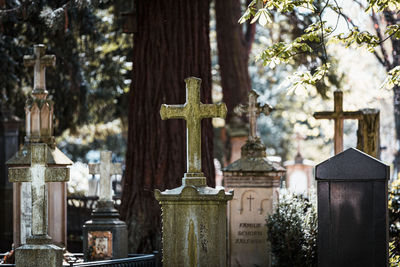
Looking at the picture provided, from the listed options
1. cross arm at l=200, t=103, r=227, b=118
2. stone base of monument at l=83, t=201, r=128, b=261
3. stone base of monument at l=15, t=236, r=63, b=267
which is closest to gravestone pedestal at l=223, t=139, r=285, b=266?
stone base of monument at l=83, t=201, r=128, b=261

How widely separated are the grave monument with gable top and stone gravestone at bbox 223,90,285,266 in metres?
2.46

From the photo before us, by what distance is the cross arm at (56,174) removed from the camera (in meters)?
8.25

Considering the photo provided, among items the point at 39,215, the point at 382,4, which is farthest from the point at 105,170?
the point at 382,4

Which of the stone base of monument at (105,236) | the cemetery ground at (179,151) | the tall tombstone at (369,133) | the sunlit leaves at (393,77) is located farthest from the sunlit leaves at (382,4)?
the stone base of monument at (105,236)

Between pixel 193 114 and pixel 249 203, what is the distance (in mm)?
3117

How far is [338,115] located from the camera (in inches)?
492

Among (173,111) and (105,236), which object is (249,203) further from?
(173,111)

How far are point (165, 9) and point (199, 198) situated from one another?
443cm

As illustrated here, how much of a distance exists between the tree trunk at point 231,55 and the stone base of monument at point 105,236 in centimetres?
898

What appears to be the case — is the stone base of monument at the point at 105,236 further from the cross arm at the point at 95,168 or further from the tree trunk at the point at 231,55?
the tree trunk at the point at 231,55

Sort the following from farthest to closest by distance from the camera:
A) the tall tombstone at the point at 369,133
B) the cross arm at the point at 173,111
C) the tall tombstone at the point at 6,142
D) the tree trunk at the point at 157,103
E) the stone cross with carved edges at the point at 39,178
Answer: the tall tombstone at the point at 6,142, the tall tombstone at the point at 369,133, the tree trunk at the point at 157,103, the cross arm at the point at 173,111, the stone cross with carved edges at the point at 39,178

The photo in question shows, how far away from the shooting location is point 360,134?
12.5 metres

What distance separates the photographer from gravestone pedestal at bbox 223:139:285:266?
10.9 meters

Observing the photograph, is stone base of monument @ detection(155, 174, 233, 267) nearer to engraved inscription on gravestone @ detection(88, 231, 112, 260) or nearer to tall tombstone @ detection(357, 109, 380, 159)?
engraved inscription on gravestone @ detection(88, 231, 112, 260)
